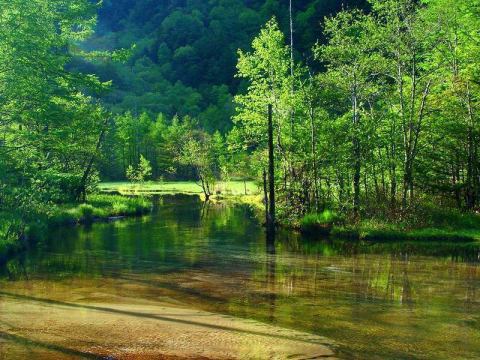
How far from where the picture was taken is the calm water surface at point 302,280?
12.5 m

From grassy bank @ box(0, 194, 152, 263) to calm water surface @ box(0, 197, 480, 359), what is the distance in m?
1.15

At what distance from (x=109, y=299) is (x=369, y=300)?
8512 mm

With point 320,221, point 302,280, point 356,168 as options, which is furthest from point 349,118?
point 302,280

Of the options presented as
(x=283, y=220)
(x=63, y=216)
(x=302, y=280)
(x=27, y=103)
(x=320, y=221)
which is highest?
(x=27, y=103)

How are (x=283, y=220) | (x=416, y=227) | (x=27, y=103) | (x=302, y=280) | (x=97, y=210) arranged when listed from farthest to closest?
(x=97, y=210) → (x=283, y=220) → (x=416, y=227) → (x=27, y=103) → (x=302, y=280)

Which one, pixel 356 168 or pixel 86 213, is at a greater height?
pixel 356 168

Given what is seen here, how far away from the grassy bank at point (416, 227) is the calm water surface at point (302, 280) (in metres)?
2.05

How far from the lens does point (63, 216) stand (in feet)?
134

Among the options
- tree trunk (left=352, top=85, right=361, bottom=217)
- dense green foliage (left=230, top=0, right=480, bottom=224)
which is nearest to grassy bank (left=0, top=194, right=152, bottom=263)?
dense green foliage (left=230, top=0, right=480, bottom=224)

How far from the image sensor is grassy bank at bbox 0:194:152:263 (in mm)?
24953

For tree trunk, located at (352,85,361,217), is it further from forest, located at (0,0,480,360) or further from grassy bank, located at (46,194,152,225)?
grassy bank, located at (46,194,152,225)

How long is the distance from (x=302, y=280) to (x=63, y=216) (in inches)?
1085

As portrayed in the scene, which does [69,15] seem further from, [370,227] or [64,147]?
[370,227]

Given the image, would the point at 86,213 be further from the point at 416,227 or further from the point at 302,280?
the point at 302,280
